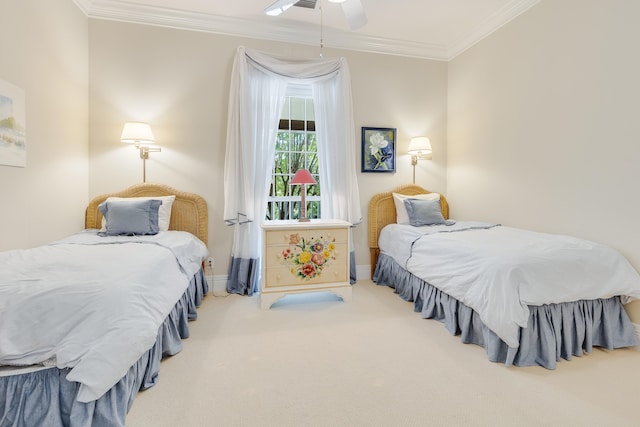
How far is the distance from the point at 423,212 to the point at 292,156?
5.44ft

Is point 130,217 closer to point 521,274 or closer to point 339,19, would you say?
point 339,19

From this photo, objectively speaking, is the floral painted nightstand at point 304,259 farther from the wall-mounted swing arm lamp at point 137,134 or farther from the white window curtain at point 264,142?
the wall-mounted swing arm lamp at point 137,134

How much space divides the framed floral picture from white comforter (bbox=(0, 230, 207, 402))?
275cm

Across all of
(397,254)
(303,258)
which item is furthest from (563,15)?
(303,258)

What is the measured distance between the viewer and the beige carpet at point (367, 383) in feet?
4.80

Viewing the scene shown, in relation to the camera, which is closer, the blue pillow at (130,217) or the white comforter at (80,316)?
the white comforter at (80,316)

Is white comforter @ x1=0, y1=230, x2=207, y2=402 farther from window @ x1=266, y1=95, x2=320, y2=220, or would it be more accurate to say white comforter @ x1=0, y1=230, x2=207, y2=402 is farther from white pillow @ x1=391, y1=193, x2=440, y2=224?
white pillow @ x1=391, y1=193, x2=440, y2=224

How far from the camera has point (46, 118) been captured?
2.50m

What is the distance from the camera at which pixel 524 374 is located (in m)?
1.81

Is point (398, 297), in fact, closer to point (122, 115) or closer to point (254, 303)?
point (254, 303)

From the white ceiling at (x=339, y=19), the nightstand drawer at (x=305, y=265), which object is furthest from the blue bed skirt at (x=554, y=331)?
the white ceiling at (x=339, y=19)

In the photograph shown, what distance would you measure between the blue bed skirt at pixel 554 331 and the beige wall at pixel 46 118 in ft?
10.7

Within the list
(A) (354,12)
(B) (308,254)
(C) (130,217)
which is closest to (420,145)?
(A) (354,12)

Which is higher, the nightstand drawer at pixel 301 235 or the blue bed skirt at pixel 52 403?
the nightstand drawer at pixel 301 235
